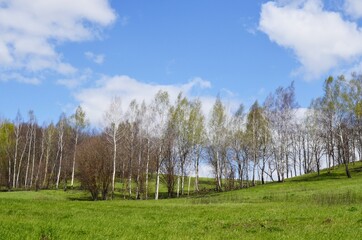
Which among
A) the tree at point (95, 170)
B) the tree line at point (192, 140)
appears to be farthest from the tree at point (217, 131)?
the tree at point (95, 170)

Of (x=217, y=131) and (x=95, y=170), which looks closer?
(x=95, y=170)

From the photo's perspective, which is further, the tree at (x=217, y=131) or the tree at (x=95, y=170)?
the tree at (x=217, y=131)

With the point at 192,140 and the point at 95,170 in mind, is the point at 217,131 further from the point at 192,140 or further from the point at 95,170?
the point at 95,170

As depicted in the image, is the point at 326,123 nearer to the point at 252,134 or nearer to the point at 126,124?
the point at 252,134

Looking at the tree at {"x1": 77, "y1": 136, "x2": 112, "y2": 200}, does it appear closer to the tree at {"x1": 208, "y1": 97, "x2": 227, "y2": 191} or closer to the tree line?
the tree line

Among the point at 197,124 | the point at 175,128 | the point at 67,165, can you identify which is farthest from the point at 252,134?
the point at 67,165

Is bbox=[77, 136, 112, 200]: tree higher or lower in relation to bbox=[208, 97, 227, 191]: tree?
lower

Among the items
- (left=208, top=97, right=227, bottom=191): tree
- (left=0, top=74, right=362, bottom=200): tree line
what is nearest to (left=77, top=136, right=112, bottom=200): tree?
(left=0, top=74, right=362, bottom=200): tree line

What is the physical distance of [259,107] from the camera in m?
81.7

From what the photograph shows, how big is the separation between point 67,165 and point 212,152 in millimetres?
39567

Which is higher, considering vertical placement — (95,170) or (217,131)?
(217,131)

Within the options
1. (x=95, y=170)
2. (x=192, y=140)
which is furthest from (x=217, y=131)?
(x=95, y=170)

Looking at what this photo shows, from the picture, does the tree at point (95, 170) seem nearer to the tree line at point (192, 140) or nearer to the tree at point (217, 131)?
the tree line at point (192, 140)

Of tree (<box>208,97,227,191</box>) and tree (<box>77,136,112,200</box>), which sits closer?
tree (<box>77,136,112,200</box>)
